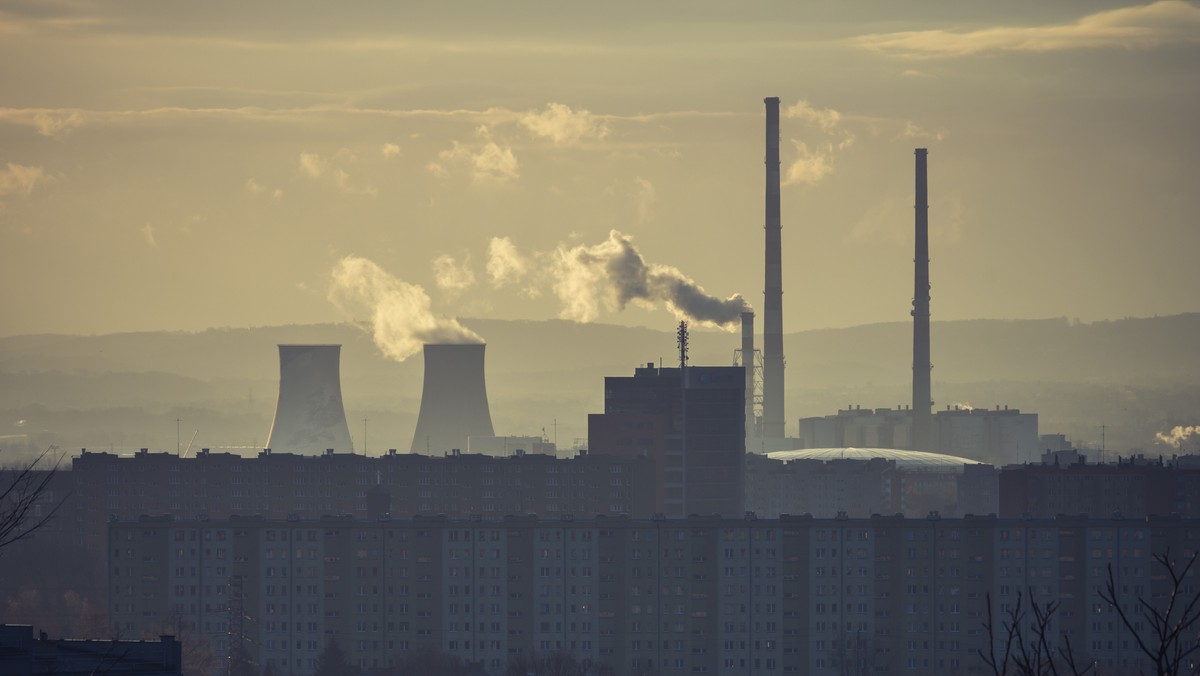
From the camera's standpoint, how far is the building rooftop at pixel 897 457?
107 meters

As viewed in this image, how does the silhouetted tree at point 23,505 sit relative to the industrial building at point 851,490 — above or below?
above

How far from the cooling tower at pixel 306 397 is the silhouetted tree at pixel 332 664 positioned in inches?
2032

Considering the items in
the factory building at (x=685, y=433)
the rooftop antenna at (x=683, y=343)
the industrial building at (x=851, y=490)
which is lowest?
the industrial building at (x=851, y=490)

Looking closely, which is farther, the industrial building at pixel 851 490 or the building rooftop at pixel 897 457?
the building rooftop at pixel 897 457

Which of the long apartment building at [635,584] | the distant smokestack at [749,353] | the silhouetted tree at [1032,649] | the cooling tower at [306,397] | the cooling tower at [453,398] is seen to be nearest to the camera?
the silhouetted tree at [1032,649]

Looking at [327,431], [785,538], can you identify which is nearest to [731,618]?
[785,538]

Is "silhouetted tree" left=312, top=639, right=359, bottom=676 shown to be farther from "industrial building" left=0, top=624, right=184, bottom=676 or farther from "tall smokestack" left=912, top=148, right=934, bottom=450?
"tall smokestack" left=912, top=148, right=934, bottom=450

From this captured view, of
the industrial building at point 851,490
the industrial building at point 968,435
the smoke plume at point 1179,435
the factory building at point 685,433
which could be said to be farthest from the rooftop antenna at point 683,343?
the smoke plume at point 1179,435

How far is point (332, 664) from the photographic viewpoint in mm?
50094

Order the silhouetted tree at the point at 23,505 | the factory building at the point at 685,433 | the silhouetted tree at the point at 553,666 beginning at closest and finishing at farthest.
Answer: the silhouetted tree at the point at 23,505 → the silhouetted tree at the point at 553,666 → the factory building at the point at 685,433

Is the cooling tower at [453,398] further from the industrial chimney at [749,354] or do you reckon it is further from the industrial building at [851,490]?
the industrial building at [851,490]

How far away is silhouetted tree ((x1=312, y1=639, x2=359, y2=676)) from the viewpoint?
49938 millimetres

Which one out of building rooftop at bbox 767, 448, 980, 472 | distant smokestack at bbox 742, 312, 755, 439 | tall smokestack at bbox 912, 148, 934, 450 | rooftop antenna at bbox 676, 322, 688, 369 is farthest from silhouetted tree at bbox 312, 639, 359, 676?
tall smokestack at bbox 912, 148, 934, 450

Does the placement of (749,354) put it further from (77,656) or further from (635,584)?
(77,656)
